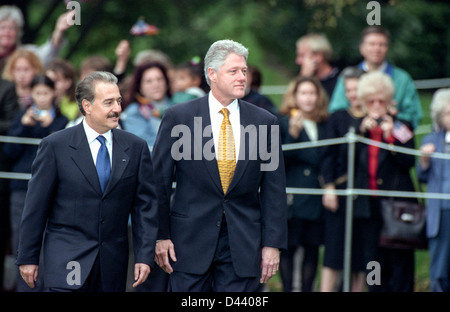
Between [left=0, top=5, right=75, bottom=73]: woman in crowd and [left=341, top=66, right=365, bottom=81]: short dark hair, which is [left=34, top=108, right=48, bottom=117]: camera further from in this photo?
[left=341, top=66, right=365, bottom=81]: short dark hair

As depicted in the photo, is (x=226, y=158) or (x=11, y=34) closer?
(x=226, y=158)

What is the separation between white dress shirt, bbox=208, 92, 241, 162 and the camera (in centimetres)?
662

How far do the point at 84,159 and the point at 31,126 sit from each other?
2945 mm

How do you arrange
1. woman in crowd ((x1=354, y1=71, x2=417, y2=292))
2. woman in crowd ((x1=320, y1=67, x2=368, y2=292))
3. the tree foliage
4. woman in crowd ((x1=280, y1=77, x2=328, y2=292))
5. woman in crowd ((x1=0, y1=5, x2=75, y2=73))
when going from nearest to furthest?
woman in crowd ((x1=354, y1=71, x2=417, y2=292))
woman in crowd ((x1=320, y1=67, x2=368, y2=292))
woman in crowd ((x1=280, y1=77, x2=328, y2=292))
woman in crowd ((x1=0, y1=5, x2=75, y2=73))
the tree foliage

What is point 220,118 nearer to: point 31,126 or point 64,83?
point 31,126

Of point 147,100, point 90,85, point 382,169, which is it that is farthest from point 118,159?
point 382,169

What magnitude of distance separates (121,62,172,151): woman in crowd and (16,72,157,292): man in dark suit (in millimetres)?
2604

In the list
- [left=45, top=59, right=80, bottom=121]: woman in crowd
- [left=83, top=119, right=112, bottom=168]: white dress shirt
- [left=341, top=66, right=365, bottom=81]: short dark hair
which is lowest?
[left=83, top=119, right=112, bottom=168]: white dress shirt

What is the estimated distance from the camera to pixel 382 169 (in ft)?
30.0

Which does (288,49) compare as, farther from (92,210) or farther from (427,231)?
(92,210)

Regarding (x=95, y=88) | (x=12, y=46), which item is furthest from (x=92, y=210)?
(x=12, y=46)

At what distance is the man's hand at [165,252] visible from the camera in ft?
21.7

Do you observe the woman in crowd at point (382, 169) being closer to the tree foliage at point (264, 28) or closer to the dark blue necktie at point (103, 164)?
the dark blue necktie at point (103, 164)

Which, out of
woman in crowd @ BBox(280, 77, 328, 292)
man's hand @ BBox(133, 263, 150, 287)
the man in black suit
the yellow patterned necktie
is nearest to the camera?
the man in black suit
